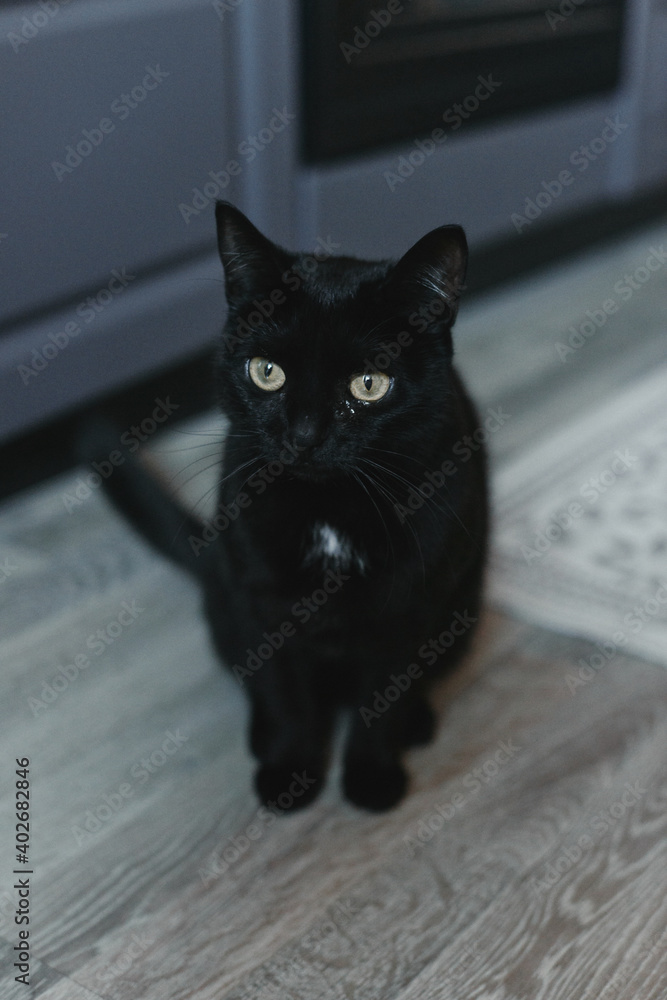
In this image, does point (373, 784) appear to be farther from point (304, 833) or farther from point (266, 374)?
point (266, 374)

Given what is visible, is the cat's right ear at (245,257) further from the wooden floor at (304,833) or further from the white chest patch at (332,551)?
the wooden floor at (304,833)

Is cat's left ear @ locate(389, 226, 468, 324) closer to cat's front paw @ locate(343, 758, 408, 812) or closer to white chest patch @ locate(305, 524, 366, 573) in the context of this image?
white chest patch @ locate(305, 524, 366, 573)

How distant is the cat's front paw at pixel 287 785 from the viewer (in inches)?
41.3

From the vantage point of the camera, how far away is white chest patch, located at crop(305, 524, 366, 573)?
960 millimetres

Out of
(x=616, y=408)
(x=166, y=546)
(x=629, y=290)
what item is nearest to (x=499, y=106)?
(x=629, y=290)

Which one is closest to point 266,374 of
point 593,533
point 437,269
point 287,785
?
point 437,269

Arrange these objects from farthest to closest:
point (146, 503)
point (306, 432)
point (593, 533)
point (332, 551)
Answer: point (593, 533)
point (146, 503)
point (332, 551)
point (306, 432)

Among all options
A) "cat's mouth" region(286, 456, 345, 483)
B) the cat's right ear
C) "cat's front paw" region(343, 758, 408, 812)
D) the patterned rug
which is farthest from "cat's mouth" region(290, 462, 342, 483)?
the patterned rug

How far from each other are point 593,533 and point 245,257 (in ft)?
2.73

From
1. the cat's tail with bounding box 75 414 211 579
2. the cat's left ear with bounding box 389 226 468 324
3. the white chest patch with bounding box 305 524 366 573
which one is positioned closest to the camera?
the cat's left ear with bounding box 389 226 468 324

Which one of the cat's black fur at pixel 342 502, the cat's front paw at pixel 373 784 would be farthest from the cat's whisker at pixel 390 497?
the cat's front paw at pixel 373 784

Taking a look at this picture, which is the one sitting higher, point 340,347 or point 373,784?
point 340,347

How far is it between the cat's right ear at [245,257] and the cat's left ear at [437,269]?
0.36 ft

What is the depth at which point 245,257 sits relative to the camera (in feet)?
3.00
